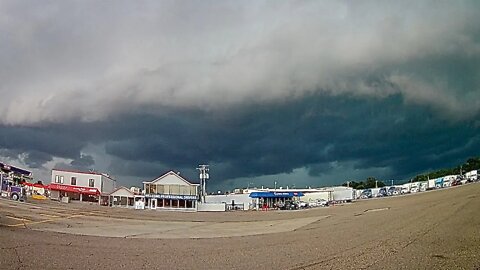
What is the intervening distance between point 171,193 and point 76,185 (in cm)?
2804

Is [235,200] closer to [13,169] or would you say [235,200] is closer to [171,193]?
[171,193]

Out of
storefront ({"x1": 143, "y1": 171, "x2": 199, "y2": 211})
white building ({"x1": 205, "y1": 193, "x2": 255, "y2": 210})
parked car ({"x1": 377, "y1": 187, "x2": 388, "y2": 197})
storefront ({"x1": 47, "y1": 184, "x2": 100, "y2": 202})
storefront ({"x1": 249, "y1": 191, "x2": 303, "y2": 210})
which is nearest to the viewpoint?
storefront ({"x1": 143, "y1": 171, "x2": 199, "y2": 211})

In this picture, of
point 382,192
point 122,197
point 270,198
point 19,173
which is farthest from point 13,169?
point 382,192

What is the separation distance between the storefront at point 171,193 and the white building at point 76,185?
19238 mm

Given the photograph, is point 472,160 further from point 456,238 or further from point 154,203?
point 456,238

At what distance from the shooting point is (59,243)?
20.4 metres

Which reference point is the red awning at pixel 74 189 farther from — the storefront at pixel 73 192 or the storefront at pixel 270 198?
the storefront at pixel 270 198

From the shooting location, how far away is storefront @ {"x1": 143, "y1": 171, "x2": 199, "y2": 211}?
3957 inches

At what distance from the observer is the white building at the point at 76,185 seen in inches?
4345

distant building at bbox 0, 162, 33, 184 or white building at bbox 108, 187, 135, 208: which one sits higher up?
distant building at bbox 0, 162, 33, 184

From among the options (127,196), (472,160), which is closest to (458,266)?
(127,196)

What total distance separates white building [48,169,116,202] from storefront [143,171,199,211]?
19.2 m

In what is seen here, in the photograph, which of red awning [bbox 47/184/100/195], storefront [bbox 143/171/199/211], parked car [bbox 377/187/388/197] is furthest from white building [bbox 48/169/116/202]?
parked car [bbox 377/187/388/197]

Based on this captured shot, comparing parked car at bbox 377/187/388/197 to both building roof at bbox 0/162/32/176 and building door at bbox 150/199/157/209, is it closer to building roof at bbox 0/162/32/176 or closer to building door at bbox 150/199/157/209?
building door at bbox 150/199/157/209
